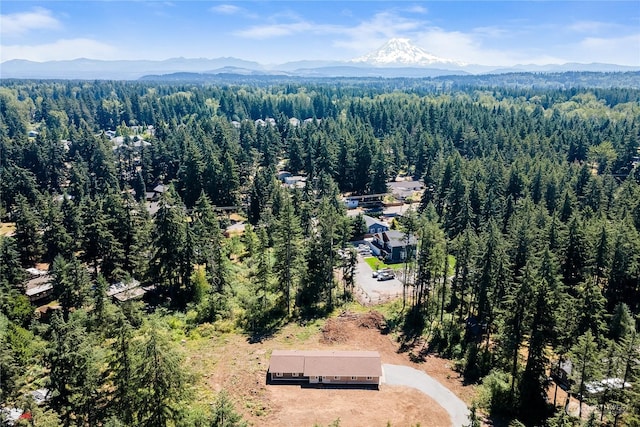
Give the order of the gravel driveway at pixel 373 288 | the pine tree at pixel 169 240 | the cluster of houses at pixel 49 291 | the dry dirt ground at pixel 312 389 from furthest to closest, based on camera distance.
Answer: the gravel driveway at pixel 373 288, the pine tree at pixel 169 240, the cluster of houses at pixel 49 291, the dry dirt ground at pixel 312 389

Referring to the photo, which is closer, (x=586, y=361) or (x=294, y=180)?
(x=586, y=361)

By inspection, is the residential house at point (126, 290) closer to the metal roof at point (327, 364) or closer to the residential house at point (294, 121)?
the metal roof at point (327, 364)

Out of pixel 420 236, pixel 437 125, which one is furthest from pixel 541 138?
pixel 420 236

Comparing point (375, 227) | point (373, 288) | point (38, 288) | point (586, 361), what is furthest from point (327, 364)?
point (375, 227)

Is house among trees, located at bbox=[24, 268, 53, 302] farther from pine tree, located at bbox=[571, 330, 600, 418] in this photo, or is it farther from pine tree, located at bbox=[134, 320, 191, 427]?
pine tree, located at bbox=[571, 330, 600, 418]

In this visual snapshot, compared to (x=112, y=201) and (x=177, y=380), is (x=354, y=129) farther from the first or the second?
(x=177, y=380)

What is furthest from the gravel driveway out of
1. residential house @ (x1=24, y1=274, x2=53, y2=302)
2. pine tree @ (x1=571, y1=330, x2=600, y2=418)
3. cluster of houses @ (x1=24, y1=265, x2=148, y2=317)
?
residential house @ (x1=24, y1=274, x2=53, y2=302)

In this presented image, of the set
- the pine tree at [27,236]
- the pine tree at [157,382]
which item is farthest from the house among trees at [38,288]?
the pine tree at [157,382]

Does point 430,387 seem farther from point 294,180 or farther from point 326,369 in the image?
point 294,180
